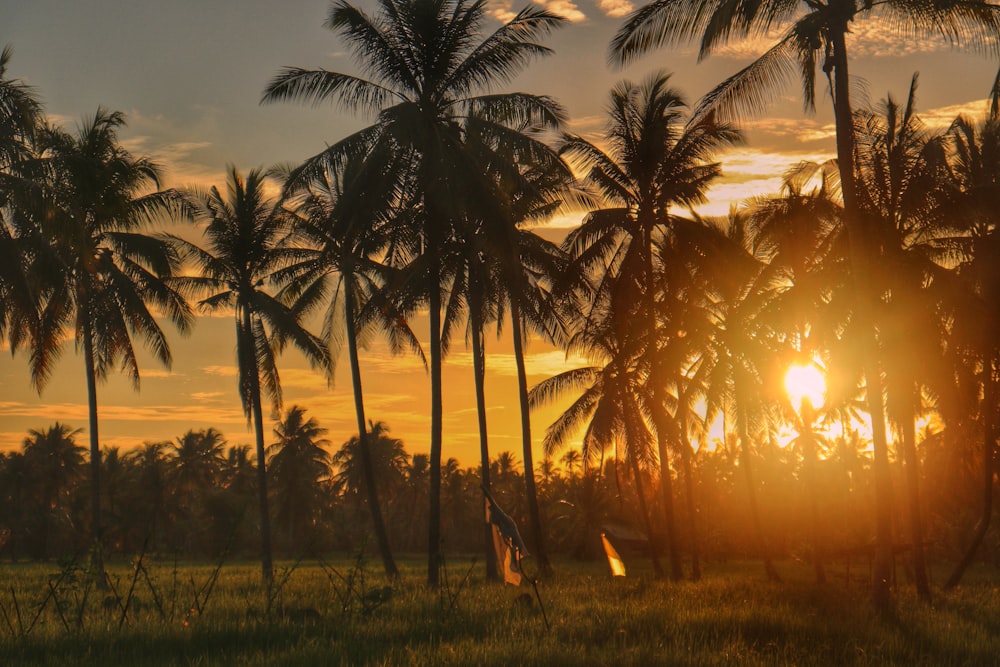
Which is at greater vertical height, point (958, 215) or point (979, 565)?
point (958, 215)

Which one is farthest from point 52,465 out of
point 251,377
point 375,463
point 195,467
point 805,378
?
point 805,378

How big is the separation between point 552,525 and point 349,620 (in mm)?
42400

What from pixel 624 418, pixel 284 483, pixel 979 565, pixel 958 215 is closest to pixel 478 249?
pixel 624 418

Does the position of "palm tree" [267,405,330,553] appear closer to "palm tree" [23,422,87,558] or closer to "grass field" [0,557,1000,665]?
"palm tree" [23,422,87,558]

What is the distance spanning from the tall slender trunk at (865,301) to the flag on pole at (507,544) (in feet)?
20.7

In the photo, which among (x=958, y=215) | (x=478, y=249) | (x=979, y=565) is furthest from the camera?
(x=979, y=565)

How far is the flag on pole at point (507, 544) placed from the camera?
10.1 metres

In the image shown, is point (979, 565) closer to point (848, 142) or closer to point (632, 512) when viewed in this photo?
point (632, 512)

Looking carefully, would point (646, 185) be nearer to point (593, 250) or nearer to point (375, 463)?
point (593, 250)

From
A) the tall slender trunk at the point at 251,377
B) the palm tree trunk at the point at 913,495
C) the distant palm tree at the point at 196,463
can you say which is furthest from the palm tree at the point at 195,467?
the palm tree trunk at the point at 913,495

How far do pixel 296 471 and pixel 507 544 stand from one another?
5308cm

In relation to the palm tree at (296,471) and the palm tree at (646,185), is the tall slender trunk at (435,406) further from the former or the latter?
the palm tree at (296,471)

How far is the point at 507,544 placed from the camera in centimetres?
1026

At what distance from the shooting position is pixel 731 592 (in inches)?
613
